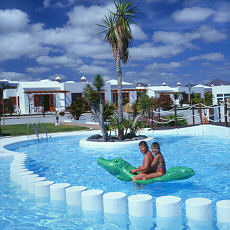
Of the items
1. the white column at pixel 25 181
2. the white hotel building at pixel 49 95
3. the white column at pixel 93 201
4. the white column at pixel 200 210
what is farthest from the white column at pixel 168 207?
the white hotel building at pixel 49 95

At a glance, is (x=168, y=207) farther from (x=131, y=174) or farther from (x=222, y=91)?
(x=222, y=91)

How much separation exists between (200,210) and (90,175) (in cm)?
436

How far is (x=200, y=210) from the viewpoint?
13.3ft

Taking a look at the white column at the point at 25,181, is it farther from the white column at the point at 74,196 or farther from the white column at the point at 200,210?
the white column at the point at 200,210

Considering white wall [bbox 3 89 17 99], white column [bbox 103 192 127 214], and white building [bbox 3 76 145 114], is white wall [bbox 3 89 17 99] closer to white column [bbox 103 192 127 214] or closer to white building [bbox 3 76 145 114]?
white building [bbox 3 76 145 114]

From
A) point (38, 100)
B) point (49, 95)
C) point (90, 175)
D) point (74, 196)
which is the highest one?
point (49, 95)

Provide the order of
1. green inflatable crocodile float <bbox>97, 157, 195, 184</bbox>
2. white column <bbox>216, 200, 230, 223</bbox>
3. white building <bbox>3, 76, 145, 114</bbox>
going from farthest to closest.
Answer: white building <bbox>3, 76, 145, 114</bbox>
green inflatable crocodile float <bbox>97, 157, 195, 184</bbox>
white column <bbox>216, 200, 230, 223</bbox>

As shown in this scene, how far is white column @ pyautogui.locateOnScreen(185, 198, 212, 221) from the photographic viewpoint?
4.04 metres

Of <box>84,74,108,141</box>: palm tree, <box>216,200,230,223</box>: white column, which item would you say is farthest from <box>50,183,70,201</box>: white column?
<box>84,74,108,141</box>: palm tree

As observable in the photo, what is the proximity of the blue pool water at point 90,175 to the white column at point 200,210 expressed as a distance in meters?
0.25

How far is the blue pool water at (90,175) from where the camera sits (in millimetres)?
4797

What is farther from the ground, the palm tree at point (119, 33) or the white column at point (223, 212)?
the palm tree at point (119, 33)

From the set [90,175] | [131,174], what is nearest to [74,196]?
[131,174]

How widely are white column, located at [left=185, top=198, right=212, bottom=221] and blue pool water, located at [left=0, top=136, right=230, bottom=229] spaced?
0.25m
